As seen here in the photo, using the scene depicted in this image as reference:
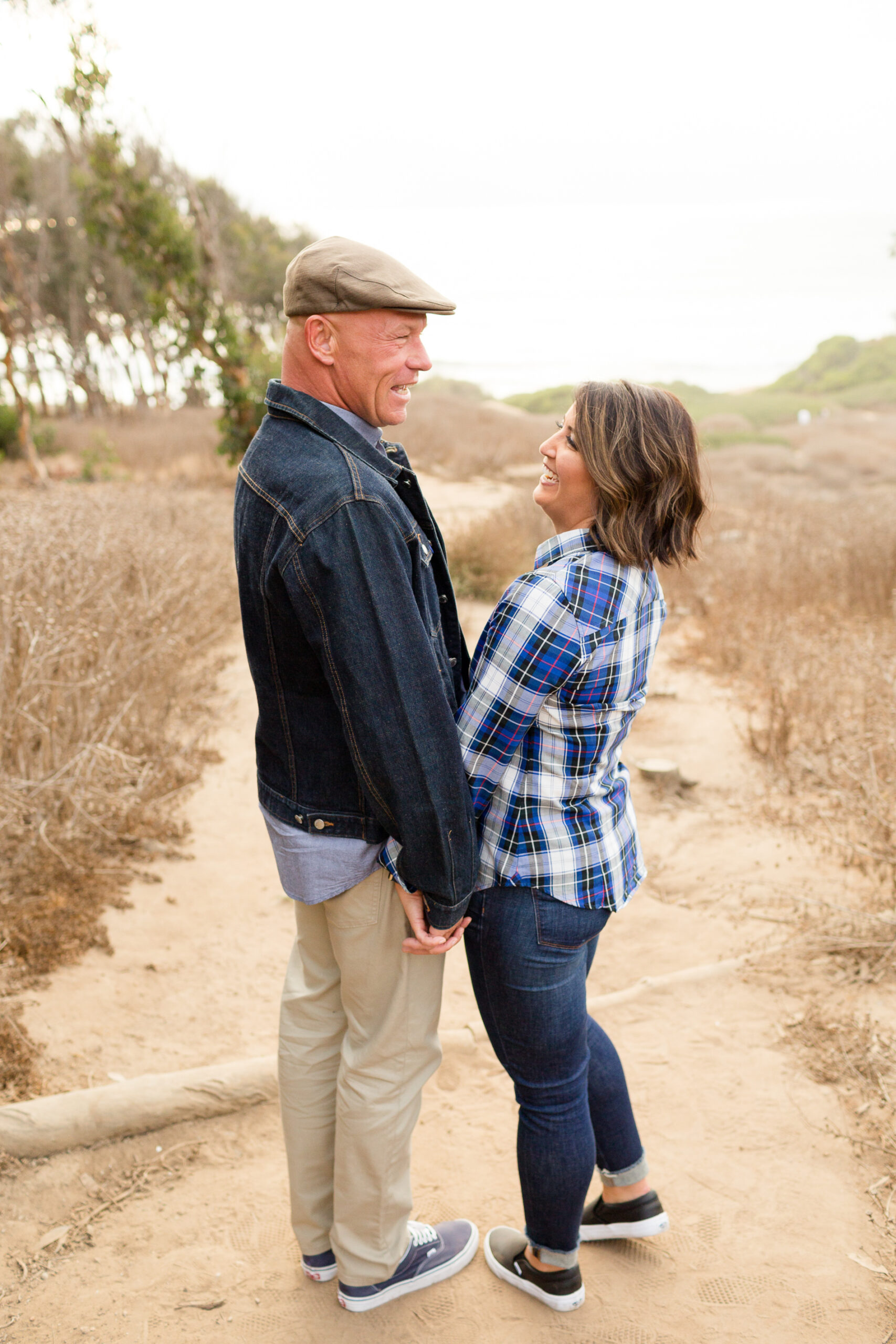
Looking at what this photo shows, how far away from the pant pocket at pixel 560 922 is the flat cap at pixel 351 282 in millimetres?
994

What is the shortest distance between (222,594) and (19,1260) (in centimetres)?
531

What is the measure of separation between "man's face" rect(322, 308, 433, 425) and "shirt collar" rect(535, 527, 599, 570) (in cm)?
34

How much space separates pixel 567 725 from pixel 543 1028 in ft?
1.82

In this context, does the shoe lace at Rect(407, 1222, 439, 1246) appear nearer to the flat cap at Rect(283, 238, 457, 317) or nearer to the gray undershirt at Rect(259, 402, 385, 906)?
the gray undershirt at Rect(259, 402, 385, 906)

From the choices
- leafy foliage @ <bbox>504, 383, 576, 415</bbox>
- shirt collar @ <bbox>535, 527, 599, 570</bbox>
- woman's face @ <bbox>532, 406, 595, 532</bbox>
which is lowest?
shirt collar @ <bbox>535, 527, 599, 570</bbox>

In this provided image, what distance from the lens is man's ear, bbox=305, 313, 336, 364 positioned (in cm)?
145

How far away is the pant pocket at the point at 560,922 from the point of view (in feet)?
5.22

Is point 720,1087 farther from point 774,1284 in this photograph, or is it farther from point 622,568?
point 622,568

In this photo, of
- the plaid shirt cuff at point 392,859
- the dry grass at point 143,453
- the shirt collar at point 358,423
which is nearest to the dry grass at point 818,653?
the plaid shirt cuff at point 392,859

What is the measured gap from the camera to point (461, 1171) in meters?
2.44

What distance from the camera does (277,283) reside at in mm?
29672

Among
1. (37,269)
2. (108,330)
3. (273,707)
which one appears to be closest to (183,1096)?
(273,707)

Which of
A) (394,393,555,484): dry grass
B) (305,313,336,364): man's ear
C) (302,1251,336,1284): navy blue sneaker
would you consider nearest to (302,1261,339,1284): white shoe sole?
(302,1251,336,1284): navy blue sneaker

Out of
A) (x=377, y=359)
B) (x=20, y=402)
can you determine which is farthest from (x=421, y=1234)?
(x=20, y=402)
